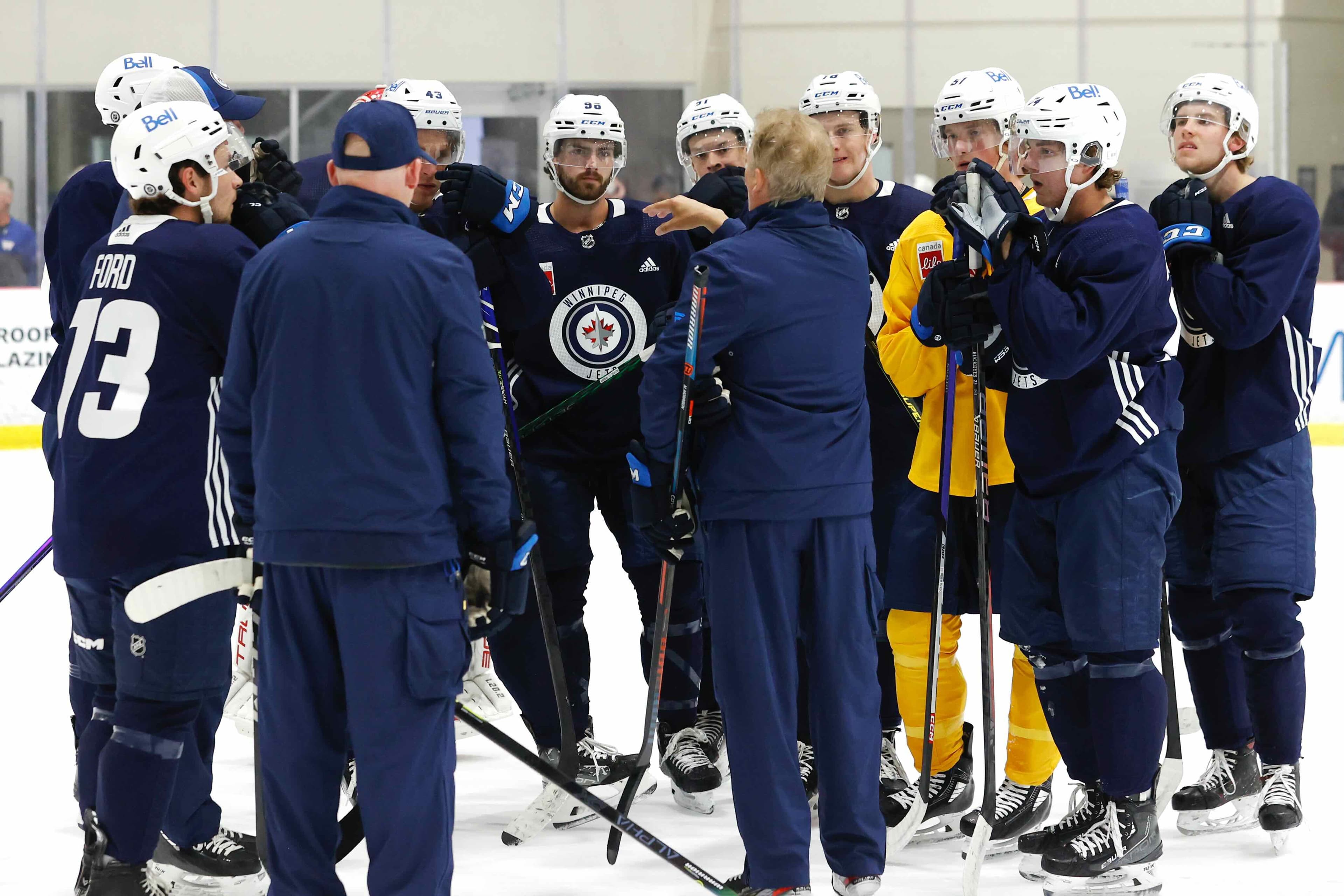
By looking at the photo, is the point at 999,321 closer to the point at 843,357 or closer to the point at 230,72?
the point at 843,357

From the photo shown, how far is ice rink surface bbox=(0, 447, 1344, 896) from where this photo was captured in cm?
341

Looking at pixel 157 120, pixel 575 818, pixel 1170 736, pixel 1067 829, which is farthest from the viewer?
pixel 575 818

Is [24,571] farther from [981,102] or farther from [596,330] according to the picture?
[981,102]

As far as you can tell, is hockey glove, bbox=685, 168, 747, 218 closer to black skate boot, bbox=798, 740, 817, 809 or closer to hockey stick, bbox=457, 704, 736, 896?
black skate boot, bbox=798, 740, 817, 809

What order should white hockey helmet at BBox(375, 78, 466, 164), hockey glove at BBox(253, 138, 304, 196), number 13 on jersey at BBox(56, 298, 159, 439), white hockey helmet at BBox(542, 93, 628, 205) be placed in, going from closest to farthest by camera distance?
number 13 on jersey at BBox(56, 298, 159, 439), hockey glove at BBox(253, 138, 304, 196), white hockey helmet at BBox(542, 93, 628, 205), white hockey helmet at BBox(375, 78, 466, 164)

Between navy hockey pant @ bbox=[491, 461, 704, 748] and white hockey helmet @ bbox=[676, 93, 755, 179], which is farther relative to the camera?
white hockey helmet @ bbox=[676, 93, 755, 179]

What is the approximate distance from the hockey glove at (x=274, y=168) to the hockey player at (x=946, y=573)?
1.33 meters

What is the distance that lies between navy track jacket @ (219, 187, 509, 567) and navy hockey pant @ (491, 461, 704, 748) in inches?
46.3

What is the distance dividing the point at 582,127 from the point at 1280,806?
2148mm

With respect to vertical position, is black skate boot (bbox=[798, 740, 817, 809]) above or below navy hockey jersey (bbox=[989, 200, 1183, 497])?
below

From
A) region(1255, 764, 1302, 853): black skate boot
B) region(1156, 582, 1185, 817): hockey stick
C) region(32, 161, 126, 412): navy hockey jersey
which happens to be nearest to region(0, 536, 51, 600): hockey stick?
region(32, 161, 126, 412): navy hockey jersey

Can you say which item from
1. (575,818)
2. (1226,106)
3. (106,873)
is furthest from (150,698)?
(1226,106)

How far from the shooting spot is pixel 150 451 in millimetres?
3027

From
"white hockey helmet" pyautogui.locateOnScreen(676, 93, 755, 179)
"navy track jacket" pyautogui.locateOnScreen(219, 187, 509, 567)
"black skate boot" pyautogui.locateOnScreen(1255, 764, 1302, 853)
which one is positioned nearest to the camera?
"navy track jacket" pyautogui.locateOnScreen(219, 187, 509, 567)
